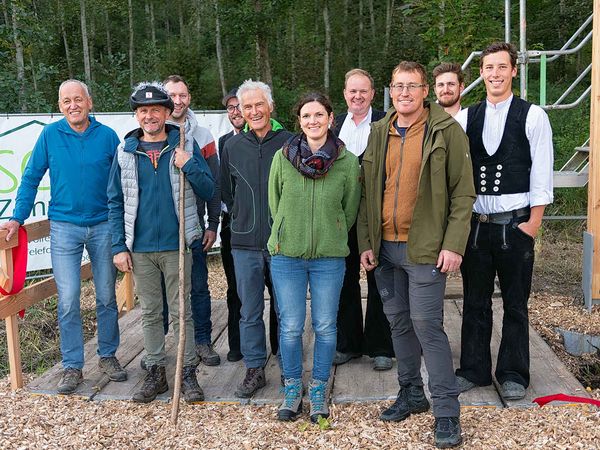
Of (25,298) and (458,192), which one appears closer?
(458,192)

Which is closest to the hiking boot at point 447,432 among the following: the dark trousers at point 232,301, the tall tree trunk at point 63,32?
the dark trousers at point 232,301

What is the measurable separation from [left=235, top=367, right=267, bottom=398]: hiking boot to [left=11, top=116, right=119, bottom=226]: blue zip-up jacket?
1.44 meters

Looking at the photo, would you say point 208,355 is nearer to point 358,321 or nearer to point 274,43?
point 358,321

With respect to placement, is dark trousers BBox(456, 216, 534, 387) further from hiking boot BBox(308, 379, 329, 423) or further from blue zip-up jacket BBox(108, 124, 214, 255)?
blue zip-up jacket BBox(108, 124, 214, 255)

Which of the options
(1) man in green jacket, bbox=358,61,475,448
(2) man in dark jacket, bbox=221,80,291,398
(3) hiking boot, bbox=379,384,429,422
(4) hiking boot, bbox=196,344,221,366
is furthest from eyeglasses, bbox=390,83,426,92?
(4) hiking boot, bbox=196,344,221,366

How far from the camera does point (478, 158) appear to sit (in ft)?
13.7

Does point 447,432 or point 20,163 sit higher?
point 20,163

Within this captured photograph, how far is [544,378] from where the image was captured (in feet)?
15.1

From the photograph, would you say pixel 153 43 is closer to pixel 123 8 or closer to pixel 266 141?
pixel 123 8

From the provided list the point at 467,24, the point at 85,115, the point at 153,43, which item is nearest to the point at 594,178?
the point at 85,115

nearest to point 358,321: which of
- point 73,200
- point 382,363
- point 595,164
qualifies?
point 382,363

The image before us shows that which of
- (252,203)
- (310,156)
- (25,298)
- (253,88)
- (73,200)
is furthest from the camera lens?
(25,298)

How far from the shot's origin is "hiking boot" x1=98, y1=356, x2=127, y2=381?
491 cm

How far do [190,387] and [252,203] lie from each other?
1259 millimetres
